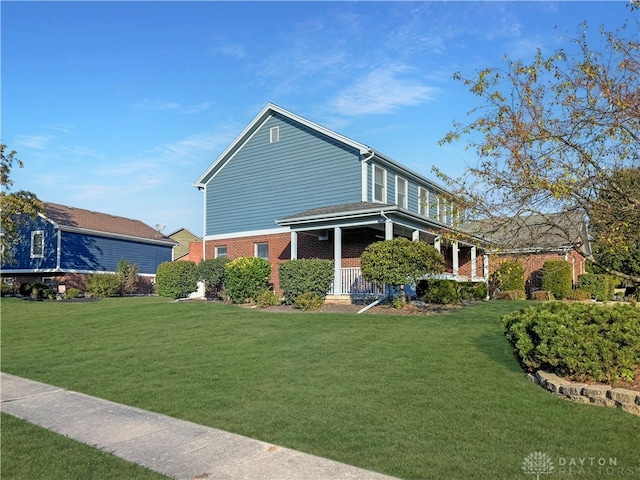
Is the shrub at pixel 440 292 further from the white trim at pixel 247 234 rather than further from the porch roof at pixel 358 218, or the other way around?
the white trim at pixel 247 234

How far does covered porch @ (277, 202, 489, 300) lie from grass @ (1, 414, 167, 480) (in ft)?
36.8

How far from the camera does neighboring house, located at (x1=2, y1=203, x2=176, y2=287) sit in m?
31.4

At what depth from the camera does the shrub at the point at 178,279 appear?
884 inches

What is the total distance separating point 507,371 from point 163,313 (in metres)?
12.9

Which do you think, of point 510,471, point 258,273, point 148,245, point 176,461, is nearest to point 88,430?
point 176,461

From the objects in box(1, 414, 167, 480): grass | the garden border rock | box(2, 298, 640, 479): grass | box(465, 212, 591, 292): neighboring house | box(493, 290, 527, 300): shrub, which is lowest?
box(1, 414, 167, 480): grass

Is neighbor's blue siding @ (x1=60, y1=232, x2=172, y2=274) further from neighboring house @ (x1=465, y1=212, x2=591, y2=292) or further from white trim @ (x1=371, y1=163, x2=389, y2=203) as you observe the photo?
neighboring house @ (x1=465, y1=212, x2=591, y2=292)

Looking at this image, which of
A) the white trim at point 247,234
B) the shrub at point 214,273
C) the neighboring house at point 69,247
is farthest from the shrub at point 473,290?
the neighboring house at point 69,247

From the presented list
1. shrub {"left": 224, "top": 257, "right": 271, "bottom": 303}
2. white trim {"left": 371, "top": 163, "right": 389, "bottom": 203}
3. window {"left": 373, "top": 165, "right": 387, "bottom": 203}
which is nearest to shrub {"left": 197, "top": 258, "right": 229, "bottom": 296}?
shrub {"left": 224, "top": 257, "right": 271, "bottom": 303}

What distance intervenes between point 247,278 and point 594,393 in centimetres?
1422

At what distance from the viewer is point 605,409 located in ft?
19.5

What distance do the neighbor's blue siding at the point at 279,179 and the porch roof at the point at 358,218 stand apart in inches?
51.1

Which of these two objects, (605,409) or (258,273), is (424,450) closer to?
(605,409)

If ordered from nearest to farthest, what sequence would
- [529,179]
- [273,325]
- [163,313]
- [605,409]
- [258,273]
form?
1. [605,409]
2. [529,179]
3. [273,325]
4. [163,313]
5. [258,273]
